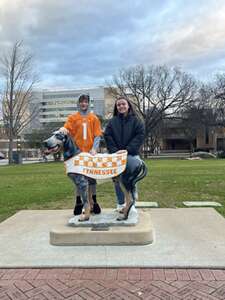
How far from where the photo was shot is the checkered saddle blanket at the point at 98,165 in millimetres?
4609

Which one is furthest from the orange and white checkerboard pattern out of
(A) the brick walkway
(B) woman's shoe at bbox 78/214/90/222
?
(A) the brick walkway

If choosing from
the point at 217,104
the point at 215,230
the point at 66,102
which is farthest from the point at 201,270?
the point at 66,102

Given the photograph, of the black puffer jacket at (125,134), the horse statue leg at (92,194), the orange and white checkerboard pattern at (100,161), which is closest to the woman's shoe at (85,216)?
the horse statue leg at (92,194)

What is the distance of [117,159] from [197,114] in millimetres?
44588

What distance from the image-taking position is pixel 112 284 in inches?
126

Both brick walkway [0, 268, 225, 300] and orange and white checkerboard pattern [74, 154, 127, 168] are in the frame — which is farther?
orange and white checkerboard pattern [74, 154, 127, 168]

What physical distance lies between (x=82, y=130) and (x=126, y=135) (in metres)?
0.69

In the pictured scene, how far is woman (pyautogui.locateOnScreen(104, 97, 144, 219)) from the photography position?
476 centimetres

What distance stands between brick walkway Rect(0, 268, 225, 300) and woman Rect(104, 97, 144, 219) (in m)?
1.43

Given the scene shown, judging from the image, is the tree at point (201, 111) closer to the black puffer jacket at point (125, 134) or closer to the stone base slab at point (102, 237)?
the black puffer jacket at point (125, 134)

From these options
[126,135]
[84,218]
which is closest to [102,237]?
[84,218]

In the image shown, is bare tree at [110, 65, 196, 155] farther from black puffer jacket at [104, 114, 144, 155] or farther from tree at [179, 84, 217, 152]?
black puffer jacket at [104, 114, 144, 155]

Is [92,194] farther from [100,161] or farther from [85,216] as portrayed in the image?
[100,161]

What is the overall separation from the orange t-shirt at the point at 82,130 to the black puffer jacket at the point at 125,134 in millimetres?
282
